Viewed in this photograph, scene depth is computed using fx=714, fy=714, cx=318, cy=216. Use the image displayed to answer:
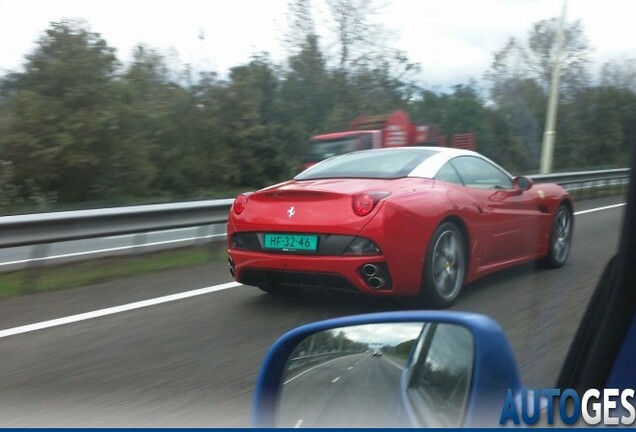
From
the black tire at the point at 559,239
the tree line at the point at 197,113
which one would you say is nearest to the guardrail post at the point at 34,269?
the black tire at the point at 559,239

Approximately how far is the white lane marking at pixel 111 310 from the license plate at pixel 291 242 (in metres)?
1.47

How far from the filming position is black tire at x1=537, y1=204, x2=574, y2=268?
7.40 m

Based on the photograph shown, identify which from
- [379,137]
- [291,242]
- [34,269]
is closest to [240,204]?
[291,242]

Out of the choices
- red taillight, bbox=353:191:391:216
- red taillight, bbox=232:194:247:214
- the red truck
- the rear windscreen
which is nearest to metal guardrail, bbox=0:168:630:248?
the rear windscreen

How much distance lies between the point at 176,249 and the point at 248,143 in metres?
22.0

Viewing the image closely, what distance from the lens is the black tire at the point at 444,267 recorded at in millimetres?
5410

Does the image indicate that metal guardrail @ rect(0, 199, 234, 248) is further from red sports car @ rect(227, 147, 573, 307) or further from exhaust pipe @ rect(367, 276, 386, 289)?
exhaust pipe @ rect(367, 276, 386, 289)

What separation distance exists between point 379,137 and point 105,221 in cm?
1378

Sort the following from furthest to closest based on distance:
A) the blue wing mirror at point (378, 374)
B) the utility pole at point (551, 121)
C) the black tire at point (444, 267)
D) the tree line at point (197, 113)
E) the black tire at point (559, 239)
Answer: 1. the tree line at point (197, 113)
2. the utility pole at point (551, 121)
3. the black tire at point (559, 239)
4. the black tire at point (444, 267)
5. the blue wing mirror at point (378, 374)

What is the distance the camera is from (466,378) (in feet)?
5.23

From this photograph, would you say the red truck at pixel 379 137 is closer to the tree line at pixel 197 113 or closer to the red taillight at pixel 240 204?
the tree line at pixel 197 113

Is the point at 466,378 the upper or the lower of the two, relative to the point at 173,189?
upper

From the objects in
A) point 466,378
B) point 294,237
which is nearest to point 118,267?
point 294,237

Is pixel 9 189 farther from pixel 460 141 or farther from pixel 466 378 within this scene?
pixel 466 378
